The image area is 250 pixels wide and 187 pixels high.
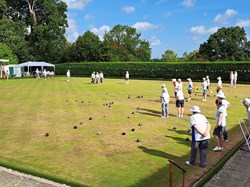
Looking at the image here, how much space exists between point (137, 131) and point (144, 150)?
2.65 metres

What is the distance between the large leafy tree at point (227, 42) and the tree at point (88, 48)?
114 feet

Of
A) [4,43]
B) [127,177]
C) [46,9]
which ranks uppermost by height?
[46,9]

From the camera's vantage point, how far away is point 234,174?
25.6ft

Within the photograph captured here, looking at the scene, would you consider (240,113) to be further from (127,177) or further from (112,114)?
(127,177)

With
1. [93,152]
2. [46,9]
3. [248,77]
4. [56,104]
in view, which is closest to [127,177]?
[93,152]

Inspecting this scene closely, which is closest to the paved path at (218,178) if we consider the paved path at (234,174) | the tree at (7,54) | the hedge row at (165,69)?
the paved path at (234,174)

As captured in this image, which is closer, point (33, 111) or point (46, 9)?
point (33, 111)

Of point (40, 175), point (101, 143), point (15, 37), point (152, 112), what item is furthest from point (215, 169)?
point (15, 37)

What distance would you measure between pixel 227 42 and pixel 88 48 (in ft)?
134

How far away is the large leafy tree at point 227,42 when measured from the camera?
267 ft

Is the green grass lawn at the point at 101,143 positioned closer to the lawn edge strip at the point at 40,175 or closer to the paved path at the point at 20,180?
the lawn edge strip at the point at 40,175

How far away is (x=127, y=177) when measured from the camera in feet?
25.3

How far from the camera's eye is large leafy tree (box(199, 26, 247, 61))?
81.5 m

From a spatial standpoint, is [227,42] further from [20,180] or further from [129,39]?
[20,180]
